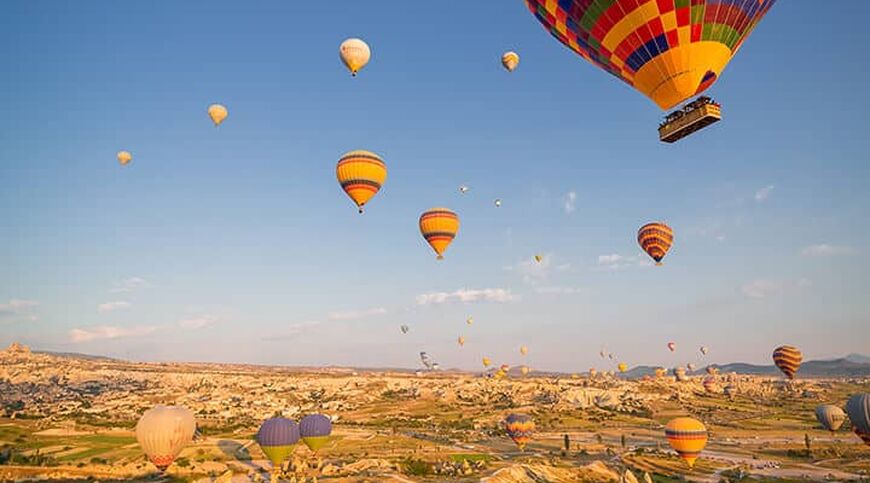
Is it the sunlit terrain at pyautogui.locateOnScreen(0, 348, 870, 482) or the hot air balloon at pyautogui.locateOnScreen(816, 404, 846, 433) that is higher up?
the hot air balloon at pyautogui.locateOnScreen(816, 404, 846, 433)

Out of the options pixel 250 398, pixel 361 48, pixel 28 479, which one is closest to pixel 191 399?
pixel 250 398

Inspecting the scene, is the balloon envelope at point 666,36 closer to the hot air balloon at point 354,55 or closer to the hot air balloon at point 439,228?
the hot air balloon at point 354,55

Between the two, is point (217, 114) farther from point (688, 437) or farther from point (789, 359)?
point (789, 359)

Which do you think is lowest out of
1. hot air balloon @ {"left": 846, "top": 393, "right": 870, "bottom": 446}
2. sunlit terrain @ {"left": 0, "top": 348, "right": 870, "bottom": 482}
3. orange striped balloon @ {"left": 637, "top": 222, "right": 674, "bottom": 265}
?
sunlit terrain @ {"left": 0, "top": 348, "right": 870, "bottom": 482}

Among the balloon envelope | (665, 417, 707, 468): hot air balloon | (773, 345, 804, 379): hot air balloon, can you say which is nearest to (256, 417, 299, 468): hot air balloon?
(665, 417, 707, 468): hot air balloon

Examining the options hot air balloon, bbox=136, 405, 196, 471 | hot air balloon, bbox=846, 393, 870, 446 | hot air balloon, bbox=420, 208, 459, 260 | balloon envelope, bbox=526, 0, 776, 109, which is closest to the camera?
balloon envelope, bbox=526, 0, 776, 109

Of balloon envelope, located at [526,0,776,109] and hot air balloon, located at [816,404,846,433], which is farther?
hot air balloon, located at [816,404,846,433]

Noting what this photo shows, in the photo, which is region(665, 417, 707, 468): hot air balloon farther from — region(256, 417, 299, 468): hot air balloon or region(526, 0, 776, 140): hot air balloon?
region(256, 417, 299, 468): hot air balloon
